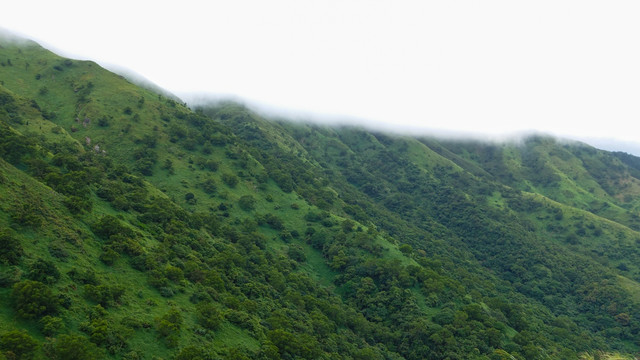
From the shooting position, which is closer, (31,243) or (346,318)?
(31,243)

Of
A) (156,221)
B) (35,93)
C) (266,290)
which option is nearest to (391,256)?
(266,290)

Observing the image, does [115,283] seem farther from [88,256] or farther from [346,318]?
[346,318]

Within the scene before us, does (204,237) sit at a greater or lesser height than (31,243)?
lesser

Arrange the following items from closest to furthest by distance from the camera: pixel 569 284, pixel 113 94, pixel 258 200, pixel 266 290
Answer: pixel 266 290
pixel 258 200
pixel 113 94
pixel 569 284

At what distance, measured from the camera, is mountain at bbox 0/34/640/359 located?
47.0 metres

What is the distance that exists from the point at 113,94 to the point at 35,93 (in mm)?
29386

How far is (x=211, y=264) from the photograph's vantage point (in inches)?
3204

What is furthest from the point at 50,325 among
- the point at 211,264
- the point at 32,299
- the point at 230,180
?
the point at 230,180

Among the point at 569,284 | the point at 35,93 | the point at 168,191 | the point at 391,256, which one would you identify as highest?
the point at 35,93

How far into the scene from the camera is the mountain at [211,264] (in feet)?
154

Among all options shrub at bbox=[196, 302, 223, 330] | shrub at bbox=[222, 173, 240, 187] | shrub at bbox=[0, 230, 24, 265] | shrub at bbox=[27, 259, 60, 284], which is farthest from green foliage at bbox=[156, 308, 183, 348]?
shrub at bbox=[222, 173, 240, 187]

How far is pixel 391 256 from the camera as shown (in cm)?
12325

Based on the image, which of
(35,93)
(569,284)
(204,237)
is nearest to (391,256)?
(204,237)

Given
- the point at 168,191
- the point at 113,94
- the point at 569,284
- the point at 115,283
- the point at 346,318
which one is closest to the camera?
the point at 115,283
